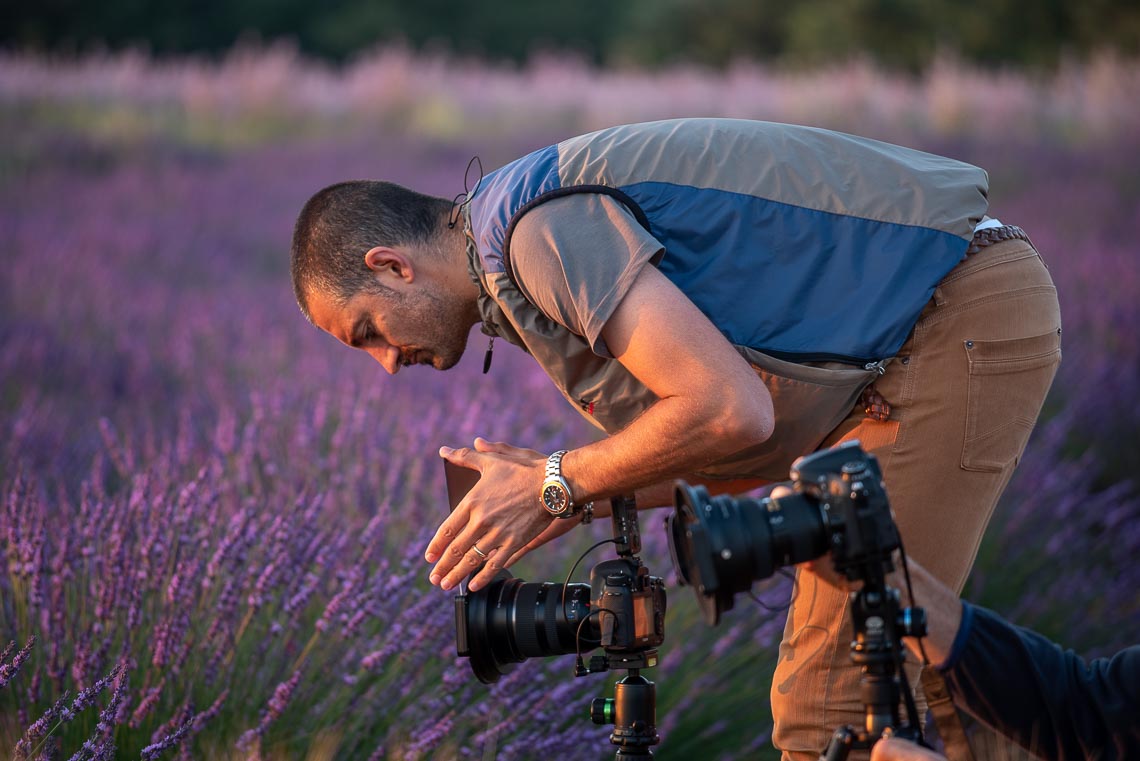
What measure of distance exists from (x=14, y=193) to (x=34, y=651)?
5.83m

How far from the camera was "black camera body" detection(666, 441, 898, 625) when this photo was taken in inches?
68.8

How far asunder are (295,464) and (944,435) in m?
1.98

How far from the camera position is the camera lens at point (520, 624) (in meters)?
2.31

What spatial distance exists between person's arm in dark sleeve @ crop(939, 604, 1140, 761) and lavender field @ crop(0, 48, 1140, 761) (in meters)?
0.91

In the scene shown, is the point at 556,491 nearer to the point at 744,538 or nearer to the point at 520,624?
the point at 520,624

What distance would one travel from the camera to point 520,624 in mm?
2316

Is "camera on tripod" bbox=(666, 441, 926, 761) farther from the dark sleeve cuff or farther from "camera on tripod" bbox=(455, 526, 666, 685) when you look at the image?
"camera on tripod" bbox=(455, 526, 666, 685)

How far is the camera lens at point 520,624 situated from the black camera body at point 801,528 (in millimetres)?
543

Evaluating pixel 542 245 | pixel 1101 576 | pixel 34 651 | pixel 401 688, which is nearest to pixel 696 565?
pixel 542 245

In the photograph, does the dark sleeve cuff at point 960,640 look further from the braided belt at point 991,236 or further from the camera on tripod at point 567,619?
the braided belt at point 991,236

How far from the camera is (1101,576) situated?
4191mm

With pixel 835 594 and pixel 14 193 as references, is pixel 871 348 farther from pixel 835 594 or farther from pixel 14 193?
pixel 14 193

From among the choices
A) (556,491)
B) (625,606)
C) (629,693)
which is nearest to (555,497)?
(556,491)

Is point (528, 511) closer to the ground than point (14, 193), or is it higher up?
closer to the ground
